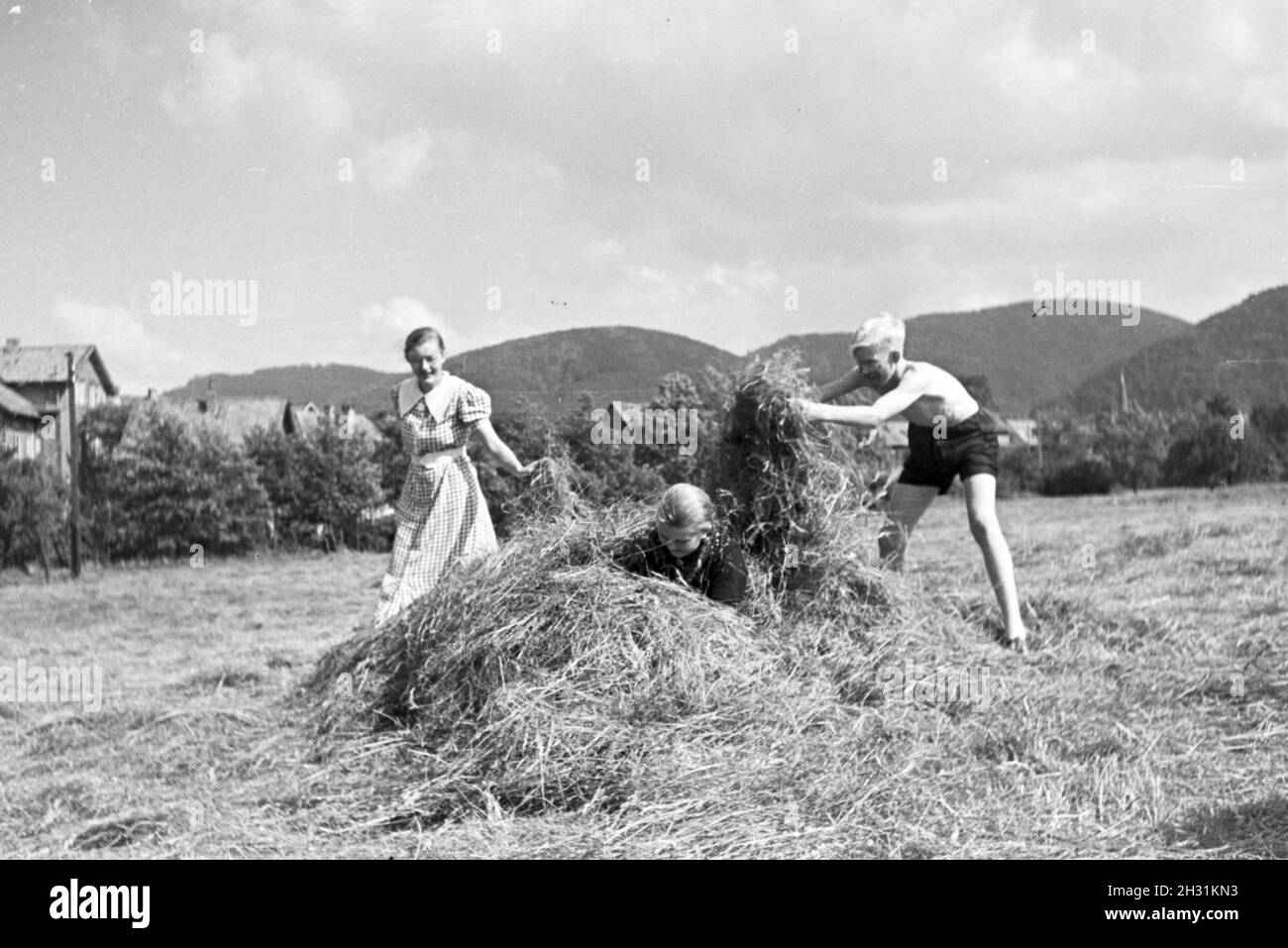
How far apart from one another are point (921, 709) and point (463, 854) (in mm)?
1926

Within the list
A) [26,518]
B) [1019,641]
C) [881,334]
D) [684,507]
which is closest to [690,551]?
[684,507]

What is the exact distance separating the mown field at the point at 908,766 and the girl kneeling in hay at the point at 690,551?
78 cm

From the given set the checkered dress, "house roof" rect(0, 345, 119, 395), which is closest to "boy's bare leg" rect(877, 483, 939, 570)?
the checkered dress

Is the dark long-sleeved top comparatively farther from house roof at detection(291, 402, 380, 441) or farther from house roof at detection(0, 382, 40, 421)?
house roof at detection(0, 382, 40, 421)

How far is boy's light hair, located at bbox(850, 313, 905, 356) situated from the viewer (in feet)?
17.2

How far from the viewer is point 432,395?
5.45m

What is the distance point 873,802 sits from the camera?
3268mm

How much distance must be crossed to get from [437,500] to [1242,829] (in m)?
3.83

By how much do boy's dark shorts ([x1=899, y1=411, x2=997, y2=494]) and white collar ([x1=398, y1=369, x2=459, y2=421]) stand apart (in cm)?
248

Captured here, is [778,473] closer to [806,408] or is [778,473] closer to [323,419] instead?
[806,408]

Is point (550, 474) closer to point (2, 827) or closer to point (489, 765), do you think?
point (489, 765)

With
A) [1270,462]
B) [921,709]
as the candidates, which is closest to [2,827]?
[921,709]

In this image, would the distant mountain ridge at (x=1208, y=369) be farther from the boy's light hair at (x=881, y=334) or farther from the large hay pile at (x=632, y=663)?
the large hay pile at (x=632, y=663)

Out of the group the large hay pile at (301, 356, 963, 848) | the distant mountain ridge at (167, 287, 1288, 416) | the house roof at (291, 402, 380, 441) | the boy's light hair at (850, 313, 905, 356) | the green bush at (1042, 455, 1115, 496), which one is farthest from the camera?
the green bush at (1042, 455, 1115, 496)
